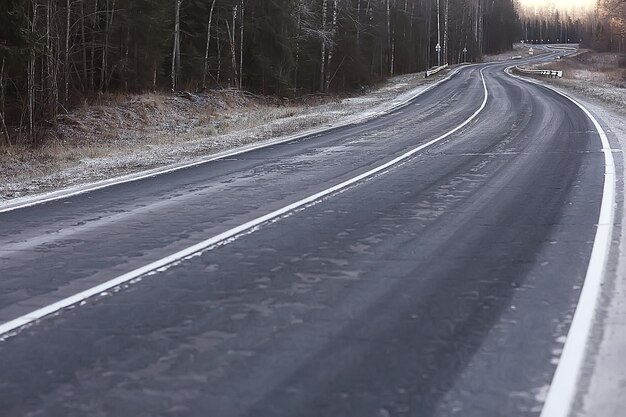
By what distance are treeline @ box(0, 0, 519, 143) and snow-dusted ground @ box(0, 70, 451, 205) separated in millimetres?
1778

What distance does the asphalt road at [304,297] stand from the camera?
343cm

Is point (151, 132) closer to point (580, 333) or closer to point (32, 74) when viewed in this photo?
point (32, 74)

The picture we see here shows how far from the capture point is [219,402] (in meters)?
3.31

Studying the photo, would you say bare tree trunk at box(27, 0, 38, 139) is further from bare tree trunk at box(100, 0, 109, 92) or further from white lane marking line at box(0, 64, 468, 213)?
white lane marking line at box(0, 64, 468, 213)

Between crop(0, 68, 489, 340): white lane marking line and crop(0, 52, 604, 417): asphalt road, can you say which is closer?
crop(0, 52, 604, 417): asphalt road

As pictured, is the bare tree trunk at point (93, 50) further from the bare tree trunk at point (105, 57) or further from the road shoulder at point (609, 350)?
the road shoulder at point (609, 350)

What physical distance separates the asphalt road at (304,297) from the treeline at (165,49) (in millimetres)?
14056

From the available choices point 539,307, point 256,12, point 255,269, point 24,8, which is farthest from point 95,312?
point 256,12

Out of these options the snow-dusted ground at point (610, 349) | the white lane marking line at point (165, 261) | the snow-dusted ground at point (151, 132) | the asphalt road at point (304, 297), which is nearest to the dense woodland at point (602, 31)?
the snow-dusted ground at point (151, 132)

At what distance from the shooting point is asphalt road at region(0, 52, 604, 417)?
135 inches

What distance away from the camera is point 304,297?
16.0 feet

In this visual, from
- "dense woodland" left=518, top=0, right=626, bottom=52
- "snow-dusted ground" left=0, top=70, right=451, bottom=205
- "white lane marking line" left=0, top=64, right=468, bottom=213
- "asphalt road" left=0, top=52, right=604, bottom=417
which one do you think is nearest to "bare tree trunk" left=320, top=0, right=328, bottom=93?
"snow-dusted ground" left=0, top=70, right=451, bottom=205

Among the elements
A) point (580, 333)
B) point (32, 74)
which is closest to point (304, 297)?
point (580, 333)

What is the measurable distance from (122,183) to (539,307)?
303 inches
